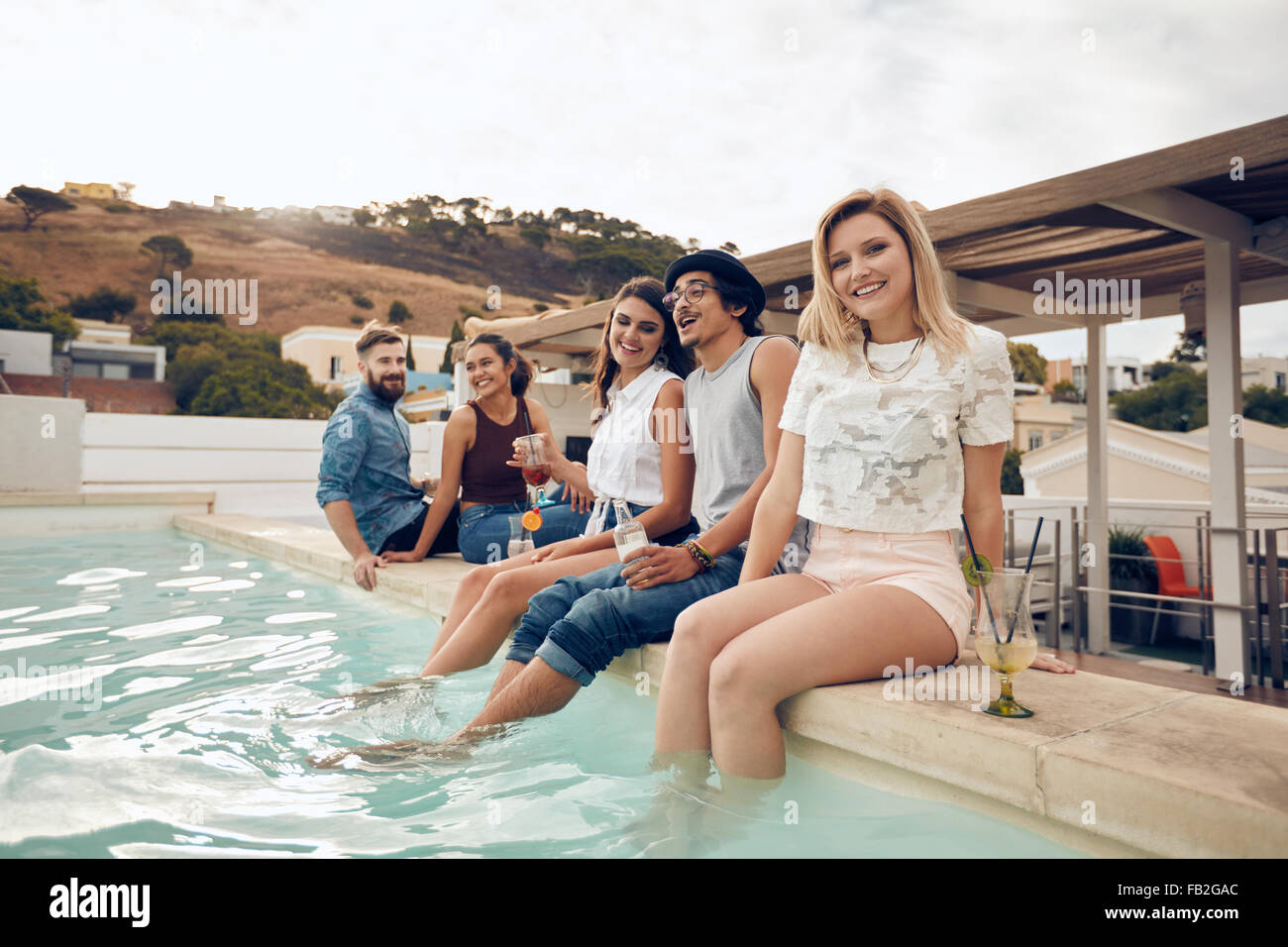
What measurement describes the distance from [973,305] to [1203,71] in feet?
14.6

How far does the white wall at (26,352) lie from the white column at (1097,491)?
164 feet

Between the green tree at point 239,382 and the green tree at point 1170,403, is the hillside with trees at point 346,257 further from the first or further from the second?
the green tree at point 1170,403

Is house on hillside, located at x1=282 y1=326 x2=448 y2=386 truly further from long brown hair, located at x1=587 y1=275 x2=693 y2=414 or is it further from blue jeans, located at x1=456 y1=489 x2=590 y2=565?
long brown hair, located at x1=587 y1=275 x2=693 y2=414

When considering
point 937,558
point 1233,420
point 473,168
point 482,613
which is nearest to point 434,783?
point 482,613

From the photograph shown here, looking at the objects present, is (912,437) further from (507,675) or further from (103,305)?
(103,305)

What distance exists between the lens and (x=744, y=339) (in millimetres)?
2512

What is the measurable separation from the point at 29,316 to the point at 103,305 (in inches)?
388

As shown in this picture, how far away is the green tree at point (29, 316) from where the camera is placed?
47000 millimetres

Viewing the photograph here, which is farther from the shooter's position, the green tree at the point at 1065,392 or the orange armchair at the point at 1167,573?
the green tree at the point at 1065,392

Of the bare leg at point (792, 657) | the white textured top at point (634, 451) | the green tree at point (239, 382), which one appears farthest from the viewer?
the green tree at point (239, 382)

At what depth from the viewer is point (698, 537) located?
7.59 ft

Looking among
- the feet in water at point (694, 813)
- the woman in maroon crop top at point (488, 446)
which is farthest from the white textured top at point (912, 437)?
the woman in maroon crop top at point (488, 446)

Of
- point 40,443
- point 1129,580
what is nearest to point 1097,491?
point 1129,580

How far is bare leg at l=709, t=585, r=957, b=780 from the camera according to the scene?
170 cm
